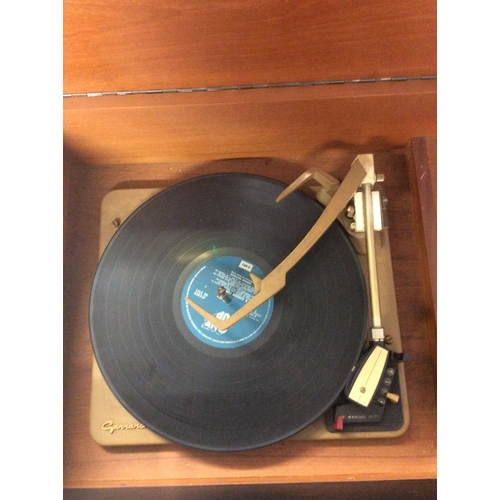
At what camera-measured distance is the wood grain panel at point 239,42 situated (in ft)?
2.60

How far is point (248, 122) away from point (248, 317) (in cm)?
40

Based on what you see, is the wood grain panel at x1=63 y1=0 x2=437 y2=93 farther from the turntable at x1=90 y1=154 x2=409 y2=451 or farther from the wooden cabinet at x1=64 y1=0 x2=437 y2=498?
the turntable at x1=90 y1=154 x2=409 y2=451

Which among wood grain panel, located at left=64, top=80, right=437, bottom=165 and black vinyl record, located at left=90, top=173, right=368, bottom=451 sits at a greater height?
wood grain panel, located at left=64, top=80, right=437, bottom=165

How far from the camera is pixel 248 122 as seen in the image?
39.6 inches

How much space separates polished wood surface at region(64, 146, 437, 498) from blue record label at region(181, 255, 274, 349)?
8.5 inches

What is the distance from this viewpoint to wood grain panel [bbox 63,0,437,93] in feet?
2.60

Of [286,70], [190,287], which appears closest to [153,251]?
[190,287]

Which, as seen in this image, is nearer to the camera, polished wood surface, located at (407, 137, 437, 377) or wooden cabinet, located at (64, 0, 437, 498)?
wooden cabinet, located at (64, 0, 437, 498)

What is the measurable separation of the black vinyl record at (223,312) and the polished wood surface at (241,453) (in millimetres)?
94

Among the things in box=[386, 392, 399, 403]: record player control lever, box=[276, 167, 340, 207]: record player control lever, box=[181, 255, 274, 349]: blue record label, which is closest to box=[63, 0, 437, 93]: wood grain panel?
box=[276, 167, 340, 207]: record player control lever

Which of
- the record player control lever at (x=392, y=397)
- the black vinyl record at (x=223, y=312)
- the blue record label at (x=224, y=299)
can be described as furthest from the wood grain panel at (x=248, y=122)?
the record player control lever at (x=392, y=397)

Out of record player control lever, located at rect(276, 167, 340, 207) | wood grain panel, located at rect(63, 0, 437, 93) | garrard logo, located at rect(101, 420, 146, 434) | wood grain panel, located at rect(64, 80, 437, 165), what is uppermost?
wood grain panel, located at rect(63, 0, 437, 93)

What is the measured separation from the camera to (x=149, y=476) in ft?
2.99

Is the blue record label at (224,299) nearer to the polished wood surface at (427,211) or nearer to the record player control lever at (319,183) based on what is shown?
the record player control lever at (319,183)
